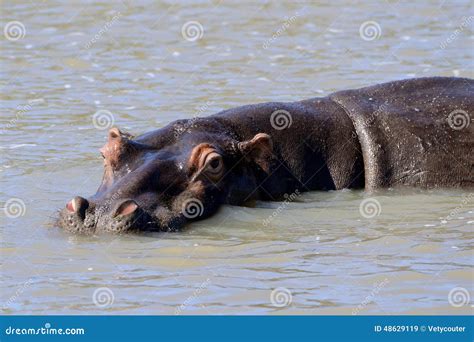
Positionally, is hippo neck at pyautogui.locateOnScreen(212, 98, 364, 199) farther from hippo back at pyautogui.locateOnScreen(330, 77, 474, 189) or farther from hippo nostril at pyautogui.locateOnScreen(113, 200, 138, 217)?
hippo nostril at pyautogui.locateOnScreen(113, 200, 138, 217)

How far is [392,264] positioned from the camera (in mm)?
8320

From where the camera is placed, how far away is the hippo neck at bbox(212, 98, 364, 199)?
998 centimetres

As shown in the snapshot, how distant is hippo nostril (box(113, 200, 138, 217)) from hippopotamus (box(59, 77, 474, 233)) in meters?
0.13

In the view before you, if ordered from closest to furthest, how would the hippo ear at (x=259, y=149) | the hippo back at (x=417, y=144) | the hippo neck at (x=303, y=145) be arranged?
1. the hippo ear at (x=259, y=149)
2. the hippo neck at (x=303, y=145)
3. the hippo back at (x=417, y=144)

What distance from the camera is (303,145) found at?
1006 centimetres

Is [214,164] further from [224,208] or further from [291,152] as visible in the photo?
[291,152]

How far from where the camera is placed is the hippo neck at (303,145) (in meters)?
9.98

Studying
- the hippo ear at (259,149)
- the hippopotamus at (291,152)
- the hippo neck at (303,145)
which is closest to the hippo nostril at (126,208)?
the hippopotamus at (291,152)

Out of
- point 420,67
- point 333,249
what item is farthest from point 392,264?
point 420,67

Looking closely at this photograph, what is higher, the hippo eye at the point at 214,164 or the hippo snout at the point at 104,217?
the hippo eye at the point at 214,164

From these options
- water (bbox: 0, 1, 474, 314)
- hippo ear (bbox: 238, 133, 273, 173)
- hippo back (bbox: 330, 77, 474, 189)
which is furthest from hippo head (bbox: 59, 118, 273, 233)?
hippo back (bbox: 330, 77, 474, 189)

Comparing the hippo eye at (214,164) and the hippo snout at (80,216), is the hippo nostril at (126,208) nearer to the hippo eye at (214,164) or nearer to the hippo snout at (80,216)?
the hippo snout at (80,216)

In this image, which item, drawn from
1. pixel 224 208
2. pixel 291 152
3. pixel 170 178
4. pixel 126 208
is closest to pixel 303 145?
pixel 291 152

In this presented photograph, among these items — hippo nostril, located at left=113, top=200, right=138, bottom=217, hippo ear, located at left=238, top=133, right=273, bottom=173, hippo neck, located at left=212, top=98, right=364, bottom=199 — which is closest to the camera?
hippo nostril, located at left=113, top=200, right=138, bottom=217
